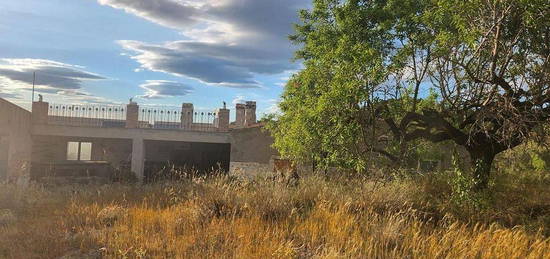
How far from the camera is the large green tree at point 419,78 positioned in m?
8.49

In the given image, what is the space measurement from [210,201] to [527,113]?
247 inches

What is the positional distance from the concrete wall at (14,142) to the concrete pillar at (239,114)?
1239 cm

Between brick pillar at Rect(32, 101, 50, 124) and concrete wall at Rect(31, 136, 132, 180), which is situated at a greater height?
brick pillar at Rect(32, 101, 50, 124)

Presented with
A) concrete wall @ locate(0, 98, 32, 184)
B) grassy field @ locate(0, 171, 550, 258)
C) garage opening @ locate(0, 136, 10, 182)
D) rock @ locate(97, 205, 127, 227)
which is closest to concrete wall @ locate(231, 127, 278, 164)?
concrete wall @ locate(0, 98, 32, 184)

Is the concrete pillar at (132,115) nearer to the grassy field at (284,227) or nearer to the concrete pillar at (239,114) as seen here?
the concrete pillar at (239,114)

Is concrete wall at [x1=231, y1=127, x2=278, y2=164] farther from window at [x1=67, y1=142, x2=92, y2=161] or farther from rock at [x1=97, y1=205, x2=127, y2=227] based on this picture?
rock at [x1=97, y1=205, x2=127, y2=227]

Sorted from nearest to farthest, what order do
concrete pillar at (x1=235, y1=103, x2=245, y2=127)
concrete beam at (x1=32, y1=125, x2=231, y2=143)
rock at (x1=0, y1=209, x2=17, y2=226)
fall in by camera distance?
rock at (x1=0, y1=209, x2=17, y2=226)
concrete beam at (x1=32, y1=125, x2=231, y2=143)
concrete pillar at (x1=235, y1=103, x2=245, y2=127)

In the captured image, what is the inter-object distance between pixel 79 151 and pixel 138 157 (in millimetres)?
6867

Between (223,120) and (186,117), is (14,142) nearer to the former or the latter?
(186,117)

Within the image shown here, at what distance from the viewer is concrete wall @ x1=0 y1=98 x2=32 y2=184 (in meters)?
20.9

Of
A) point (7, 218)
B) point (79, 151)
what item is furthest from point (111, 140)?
point (7, 218)

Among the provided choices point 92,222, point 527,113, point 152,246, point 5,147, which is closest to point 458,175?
point 527,113

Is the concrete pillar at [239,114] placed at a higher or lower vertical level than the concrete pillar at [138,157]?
higher

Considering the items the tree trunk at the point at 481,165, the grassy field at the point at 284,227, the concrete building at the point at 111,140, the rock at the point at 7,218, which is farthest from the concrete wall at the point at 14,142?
the tree trunk at the point at 481,165
